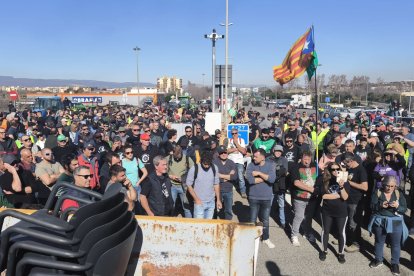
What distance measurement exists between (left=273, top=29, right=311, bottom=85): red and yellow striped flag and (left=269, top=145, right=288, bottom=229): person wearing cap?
2598 millimetres

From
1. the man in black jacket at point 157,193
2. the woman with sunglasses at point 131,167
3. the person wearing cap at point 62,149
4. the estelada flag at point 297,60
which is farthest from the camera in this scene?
the estelada flag at point 297,60

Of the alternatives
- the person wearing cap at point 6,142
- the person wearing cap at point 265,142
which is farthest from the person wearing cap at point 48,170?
the person wearing cap at point 265,142

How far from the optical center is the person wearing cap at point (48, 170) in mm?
6016

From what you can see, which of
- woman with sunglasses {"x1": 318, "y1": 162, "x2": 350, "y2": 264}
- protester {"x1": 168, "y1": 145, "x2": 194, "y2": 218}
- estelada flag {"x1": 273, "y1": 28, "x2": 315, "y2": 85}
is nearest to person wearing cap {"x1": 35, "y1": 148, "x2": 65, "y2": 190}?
protester {"x1": 168, "y1": 145, "x2": 194, "y2": 218}

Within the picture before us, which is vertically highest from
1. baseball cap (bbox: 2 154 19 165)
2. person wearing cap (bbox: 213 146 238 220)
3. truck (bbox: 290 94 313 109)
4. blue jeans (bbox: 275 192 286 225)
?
truck (bbox: 290 94 313 109)

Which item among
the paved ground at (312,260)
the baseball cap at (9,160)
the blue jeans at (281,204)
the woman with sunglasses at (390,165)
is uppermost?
the baseball cap at (9,160)

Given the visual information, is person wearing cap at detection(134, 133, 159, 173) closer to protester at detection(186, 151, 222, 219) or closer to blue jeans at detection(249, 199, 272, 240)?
protester at detection(186, 151, 222, 219)

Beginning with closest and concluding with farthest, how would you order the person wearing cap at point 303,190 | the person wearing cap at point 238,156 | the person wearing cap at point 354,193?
the person wearing cap at point 354,193
the person wearing cap at point 303,190
the person wearing cap at point 238,156

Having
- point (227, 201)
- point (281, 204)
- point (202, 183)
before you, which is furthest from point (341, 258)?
point (202, 183)

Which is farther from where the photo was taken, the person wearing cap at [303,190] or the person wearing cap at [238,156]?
the person wearing cap at [238,156]

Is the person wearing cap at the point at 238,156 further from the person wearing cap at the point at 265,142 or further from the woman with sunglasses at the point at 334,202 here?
the woman with sunglasses at the point at 334,202

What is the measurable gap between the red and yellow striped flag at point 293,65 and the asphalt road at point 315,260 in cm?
426

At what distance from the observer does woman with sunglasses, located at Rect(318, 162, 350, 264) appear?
17.9ft

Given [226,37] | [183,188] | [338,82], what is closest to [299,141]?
[183,188]
